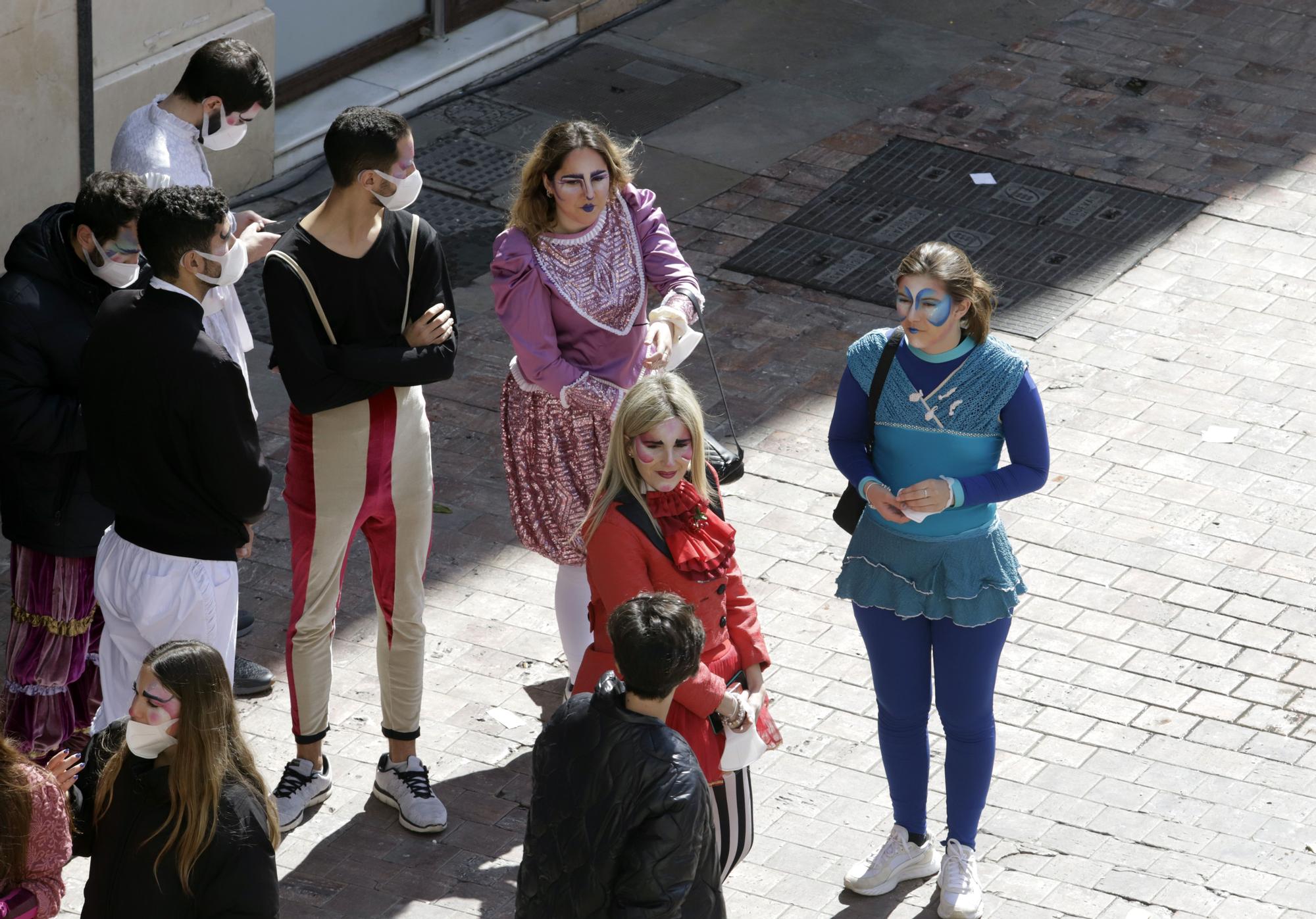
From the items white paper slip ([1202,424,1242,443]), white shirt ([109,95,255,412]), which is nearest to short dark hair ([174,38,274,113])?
white shirt ([109,95,255,412])

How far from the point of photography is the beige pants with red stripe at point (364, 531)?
5758 mm

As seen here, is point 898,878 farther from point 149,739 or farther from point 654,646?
point 149,739

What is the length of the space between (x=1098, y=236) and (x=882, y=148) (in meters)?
1.61

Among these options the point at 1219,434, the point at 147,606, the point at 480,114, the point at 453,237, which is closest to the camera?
the point at 147,606

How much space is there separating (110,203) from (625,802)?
2653 mm

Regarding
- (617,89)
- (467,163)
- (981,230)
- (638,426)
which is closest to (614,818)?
(638,426)

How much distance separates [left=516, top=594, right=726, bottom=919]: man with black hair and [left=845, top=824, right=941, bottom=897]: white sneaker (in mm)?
1724

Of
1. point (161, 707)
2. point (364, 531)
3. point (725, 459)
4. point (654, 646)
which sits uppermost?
point (654, 646)

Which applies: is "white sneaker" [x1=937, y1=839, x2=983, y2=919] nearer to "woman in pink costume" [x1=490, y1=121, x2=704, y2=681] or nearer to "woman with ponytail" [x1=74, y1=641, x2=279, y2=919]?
"woman in pink costume" [x1=490, y1=121, x2=704, y2=681]

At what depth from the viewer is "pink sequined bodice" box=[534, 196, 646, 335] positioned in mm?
6184

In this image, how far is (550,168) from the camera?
6.10 meters

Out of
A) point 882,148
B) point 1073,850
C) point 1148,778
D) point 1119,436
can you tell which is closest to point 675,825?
point 1073,850

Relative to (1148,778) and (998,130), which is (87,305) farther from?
(998,130)

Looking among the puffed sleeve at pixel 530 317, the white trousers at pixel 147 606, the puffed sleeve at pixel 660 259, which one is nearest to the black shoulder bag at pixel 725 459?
the puffed sleeve at pixel 660 259
